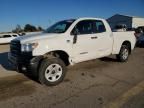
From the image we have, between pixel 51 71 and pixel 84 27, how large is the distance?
2.10 metres

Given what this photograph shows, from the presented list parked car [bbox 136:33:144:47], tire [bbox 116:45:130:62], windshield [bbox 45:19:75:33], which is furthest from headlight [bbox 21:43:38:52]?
parked car [bbox 136:33:144:47]

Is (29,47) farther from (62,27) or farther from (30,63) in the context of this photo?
(62,27)

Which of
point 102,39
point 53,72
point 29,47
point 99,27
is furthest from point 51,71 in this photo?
point 99,27

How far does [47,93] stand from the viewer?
536 centimetres

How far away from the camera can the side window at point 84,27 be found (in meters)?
7.06

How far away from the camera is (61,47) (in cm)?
637

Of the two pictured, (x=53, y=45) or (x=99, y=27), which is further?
(x=99, y=27)

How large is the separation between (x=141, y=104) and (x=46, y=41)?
3046 millimetres

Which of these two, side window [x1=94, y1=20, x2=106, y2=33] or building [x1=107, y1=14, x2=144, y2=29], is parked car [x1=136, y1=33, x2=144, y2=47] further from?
building [x1=107, y1=14, x2=144, y2=29]

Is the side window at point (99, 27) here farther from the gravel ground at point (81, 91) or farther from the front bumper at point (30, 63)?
the front bumper at point (30, 63)

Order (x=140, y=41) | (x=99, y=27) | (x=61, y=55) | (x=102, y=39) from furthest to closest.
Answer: (x=140, y=41) < (x=99, y=27) < (x=102, y=39) < (x=61, y=55)

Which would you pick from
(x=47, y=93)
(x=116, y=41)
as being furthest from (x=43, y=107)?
(x=116, y=41)

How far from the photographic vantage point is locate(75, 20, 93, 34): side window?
706cm

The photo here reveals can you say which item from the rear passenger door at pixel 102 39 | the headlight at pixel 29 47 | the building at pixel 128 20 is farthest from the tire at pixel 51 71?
the building at pixel 128 20
